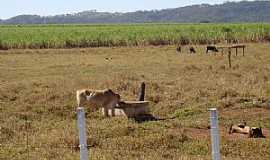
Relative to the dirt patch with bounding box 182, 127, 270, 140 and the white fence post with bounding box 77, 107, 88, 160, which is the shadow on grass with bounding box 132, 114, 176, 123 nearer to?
the dirt patch with bounding box 182, 127, 270, 140

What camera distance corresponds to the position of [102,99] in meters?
14.2

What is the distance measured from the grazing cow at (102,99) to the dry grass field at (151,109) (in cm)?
33

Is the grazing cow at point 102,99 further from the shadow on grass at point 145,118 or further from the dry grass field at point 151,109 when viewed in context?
the shadow on grass at point 145,118

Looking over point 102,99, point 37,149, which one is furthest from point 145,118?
point 37,149

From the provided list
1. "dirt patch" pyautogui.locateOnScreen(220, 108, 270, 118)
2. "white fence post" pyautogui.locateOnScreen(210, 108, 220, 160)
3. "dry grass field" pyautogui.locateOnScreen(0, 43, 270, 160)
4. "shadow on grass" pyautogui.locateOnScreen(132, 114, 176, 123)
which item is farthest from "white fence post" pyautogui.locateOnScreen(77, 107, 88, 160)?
"dirt patch" pyautogui.locateOnScreen(220, 108, 270, 118)

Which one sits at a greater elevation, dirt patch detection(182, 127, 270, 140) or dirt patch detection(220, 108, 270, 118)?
dirt patch detection(182, 127, 270, 140)

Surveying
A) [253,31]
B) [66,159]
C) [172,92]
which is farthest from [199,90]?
[253,31]

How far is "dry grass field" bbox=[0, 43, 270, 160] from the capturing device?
10047mm

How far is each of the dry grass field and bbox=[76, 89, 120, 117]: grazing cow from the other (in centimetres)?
33

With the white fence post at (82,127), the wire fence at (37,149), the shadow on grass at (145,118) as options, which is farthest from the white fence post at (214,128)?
the shadow on grass at (145,118)

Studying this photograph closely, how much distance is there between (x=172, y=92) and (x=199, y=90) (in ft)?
2.50

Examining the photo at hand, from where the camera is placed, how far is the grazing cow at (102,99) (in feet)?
46.5

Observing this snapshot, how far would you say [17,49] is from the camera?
42.0m

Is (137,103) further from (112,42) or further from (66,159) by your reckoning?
(112,42)
